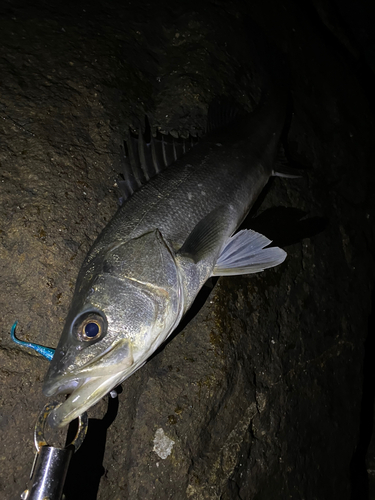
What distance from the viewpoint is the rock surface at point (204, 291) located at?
7.36 feet

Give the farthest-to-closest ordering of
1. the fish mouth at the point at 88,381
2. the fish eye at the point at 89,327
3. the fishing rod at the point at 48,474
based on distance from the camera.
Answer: the fish eye at the point at 89,327, the fish mouth at the point at 88,381, the fishing rod at the point at 48,474

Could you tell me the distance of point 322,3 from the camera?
5.38 meters

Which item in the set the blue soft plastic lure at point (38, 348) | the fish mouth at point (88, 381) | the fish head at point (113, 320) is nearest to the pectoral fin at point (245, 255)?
the fish head at point (113, 320)

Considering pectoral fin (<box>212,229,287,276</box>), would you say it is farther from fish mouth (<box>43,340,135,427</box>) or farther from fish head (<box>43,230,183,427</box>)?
fish mouth (<box>43,340,135,427</box>)

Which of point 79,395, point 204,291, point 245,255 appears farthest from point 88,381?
point 245,255

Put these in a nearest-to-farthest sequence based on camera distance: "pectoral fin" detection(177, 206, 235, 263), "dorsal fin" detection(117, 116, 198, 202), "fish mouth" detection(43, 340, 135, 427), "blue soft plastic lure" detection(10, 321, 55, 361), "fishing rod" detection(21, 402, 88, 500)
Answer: "fishing rod" detection(21, 402, 88, 500)
"fish mouth" detection(43, 340, 135, 427)
"blue soft plastic lure" detection(10, 321, 55, 361)
"pectoral fin" detection(177, 206, 235, 263)
"dorsal fin" detection(117, 116, 198, 202)

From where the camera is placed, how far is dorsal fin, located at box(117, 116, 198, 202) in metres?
2.49

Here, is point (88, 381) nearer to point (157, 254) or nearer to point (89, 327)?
point (89, 327)

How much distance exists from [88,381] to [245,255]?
1270mm

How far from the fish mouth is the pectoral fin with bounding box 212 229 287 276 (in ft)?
2.94

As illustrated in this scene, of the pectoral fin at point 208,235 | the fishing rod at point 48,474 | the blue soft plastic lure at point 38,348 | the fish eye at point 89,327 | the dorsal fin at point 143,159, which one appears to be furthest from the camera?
the dorsal fin at point 143,159

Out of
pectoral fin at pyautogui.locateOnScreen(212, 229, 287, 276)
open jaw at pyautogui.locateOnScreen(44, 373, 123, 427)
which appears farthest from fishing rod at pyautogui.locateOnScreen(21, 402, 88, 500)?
pectoral fin at pyautogui.locateOnScreen(212, 229, 287, 276)

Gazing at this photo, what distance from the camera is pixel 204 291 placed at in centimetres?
263

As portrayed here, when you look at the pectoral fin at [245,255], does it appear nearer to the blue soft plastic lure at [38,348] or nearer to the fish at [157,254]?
the fish at [157,254]
